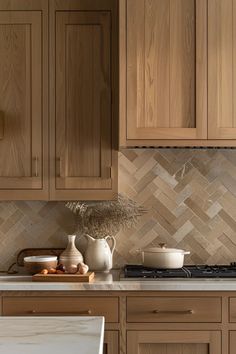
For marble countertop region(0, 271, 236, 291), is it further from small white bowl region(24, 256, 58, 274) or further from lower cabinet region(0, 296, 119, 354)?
small white bowl region(24, 256, 58, 274)

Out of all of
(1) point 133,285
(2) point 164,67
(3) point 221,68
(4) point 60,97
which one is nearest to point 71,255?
(1) point 133,285

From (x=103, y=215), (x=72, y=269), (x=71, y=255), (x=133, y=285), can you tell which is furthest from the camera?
(x=103, y=215)

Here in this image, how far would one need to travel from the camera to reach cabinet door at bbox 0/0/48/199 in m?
3.46

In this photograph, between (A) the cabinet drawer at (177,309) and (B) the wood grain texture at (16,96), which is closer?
(A) the cabinet drawer at (177,309)

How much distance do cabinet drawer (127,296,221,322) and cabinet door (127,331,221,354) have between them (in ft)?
0.22

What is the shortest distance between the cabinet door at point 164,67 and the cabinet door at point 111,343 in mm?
1000

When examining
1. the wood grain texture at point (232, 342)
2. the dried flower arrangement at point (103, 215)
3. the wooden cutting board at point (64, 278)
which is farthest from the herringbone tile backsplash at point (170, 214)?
the wood grain texture at point (232, 342)

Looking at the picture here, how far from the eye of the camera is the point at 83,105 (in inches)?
137

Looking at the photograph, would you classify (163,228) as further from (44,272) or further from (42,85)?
(42,85)

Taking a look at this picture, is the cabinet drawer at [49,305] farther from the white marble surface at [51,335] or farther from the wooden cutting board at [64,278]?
the white marble surface at [51,335]

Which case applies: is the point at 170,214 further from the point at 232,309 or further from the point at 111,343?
the point at 111,343

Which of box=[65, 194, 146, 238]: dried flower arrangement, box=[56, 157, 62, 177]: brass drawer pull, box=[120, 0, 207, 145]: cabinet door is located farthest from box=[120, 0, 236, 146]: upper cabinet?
box=[65, 194, 146, 238]: dried flower arrangement

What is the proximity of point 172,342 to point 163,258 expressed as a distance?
0.49 m

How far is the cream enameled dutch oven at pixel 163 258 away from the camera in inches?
132
